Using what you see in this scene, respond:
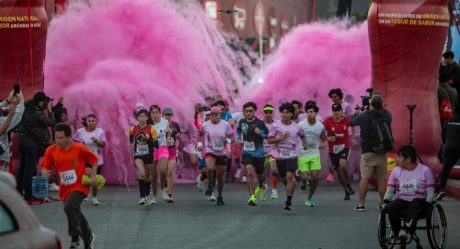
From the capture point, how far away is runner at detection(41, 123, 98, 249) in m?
11.5

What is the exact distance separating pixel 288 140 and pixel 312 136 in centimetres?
51

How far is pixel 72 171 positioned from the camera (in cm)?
1159

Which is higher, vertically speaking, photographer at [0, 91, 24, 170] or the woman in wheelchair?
photographer at [0, 91, 24, 170]

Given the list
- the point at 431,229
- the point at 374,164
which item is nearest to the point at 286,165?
the point at 374,164

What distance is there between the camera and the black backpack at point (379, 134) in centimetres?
1578

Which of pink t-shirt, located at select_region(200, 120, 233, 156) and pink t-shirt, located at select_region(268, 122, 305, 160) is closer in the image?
pink t-shirt, located at select_region(268, 122, 305, 160)

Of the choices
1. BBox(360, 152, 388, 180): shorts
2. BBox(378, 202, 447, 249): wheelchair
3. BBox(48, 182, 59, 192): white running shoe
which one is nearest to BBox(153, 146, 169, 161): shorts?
BBox(48, 182, 59, 192): white running shoe

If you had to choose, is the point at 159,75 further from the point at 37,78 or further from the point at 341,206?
the point at 341,206

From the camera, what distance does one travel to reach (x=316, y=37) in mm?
26812

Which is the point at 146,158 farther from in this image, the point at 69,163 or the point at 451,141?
the point at 69,163

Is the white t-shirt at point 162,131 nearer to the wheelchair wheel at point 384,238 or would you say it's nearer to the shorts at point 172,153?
the shorts at point 172,153

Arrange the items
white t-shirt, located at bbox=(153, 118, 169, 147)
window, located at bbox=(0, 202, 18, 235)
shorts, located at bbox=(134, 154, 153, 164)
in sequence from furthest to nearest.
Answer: white t-shirt, located at bbox=(153, 118, 169, 147) < shorts, located at bbox=(134, 154, 153, 164) < window, located at bbox=(0, 202, 18, 235)

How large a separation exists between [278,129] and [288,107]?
400mm

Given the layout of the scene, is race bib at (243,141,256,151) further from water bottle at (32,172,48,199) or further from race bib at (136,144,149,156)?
water bottle at (32,172,48,199)
